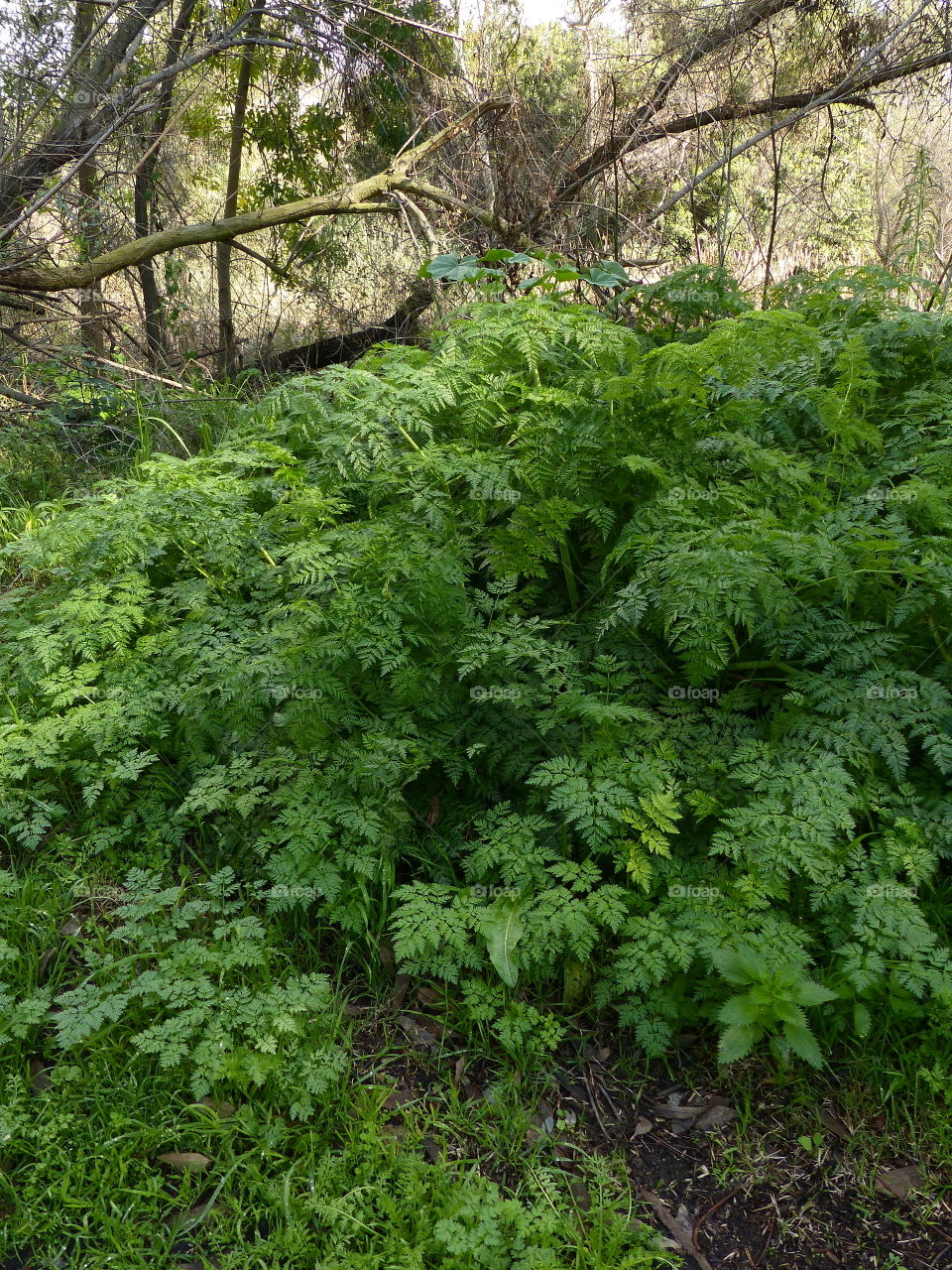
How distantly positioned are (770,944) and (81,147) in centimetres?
628

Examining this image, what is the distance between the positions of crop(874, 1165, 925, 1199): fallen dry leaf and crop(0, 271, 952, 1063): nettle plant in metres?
0.38

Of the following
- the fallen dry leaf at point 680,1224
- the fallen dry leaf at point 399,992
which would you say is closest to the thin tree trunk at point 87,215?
the fallen dry leaf at point 399,992

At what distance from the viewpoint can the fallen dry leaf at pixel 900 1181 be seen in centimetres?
236

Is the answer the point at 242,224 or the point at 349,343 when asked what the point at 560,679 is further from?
the point at 349,343

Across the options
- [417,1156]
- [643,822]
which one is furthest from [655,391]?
[417,1156]

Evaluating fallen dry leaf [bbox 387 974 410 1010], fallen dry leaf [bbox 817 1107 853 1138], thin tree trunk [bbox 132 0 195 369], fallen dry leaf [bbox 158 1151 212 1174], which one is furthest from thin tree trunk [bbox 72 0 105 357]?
fallen dry leaf [bbox 817 1107 853 1138]

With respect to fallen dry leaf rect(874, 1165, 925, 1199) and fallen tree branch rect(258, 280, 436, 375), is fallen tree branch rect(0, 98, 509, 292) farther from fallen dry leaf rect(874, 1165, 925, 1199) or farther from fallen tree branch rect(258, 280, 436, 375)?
fallen dry leaf rect(874, 1165, 925, 1199)

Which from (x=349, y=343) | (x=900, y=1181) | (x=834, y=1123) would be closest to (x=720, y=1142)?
(x=834, y=1123)

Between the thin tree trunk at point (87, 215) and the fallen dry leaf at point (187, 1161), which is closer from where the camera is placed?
the fallen dry leaf at point (187, 1161)

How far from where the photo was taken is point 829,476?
11.1ft

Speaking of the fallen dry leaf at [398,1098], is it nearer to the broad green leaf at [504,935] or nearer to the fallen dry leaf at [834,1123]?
→ the broad green leaf at [504,935]

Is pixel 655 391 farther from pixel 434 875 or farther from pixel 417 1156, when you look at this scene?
pixel 417 1156

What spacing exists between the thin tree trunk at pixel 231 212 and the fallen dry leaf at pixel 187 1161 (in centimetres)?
654

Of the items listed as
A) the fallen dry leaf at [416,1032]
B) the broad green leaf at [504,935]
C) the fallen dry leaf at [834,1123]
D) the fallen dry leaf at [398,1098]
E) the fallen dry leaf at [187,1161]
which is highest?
the broad green leaf at [504,935]
